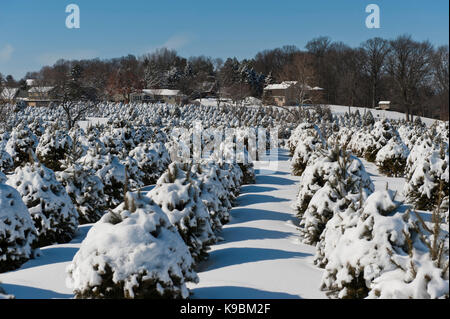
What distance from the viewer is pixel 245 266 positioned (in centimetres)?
664

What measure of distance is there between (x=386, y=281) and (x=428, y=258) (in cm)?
49

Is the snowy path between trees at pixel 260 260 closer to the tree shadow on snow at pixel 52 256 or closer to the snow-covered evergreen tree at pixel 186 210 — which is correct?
the snow-covered evergreen tree at pixel 186 210

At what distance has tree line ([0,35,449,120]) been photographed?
43.9 m

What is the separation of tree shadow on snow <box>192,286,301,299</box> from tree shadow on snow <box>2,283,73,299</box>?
185 cm

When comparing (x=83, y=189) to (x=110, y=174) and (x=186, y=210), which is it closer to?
(x=110, y=174)

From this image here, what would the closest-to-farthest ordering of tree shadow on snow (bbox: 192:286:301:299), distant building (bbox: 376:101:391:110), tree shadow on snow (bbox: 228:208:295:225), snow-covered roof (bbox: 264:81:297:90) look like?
1. tree shadow on snow (bbox: 192:286:301:299)
2. tree shadow on snow (bbox: 228:208:295:225)
3. snow-covered roof (bbox: 264:81:297:90)
4. distant building (bbox: 376:101:391:110)

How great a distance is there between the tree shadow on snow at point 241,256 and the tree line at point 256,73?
1981 centimetres

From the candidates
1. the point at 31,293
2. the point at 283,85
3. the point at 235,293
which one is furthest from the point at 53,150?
the point at 283,85

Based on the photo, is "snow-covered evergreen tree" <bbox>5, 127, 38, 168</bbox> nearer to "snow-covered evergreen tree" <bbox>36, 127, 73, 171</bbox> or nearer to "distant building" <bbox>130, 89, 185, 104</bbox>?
"snow-covered evergreen tree" <bbox>36, 127, 73, 171</bbox>

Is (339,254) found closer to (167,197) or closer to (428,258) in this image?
(428,258)

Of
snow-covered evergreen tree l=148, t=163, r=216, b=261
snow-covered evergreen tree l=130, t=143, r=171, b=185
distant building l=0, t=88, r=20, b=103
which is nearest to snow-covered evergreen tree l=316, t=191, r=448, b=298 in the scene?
snow-covered evergreen tree l=148, t=163, r=216, b=261

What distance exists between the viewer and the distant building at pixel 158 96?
79.9 metres

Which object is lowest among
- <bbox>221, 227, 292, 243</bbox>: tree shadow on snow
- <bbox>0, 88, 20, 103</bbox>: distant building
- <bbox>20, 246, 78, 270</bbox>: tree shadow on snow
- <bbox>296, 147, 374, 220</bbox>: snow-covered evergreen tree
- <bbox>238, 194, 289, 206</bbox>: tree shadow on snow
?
<bbox>20, 246, 78, 270</bbox>: tree shadow on snow

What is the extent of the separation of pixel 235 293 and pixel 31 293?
9.41 feet
